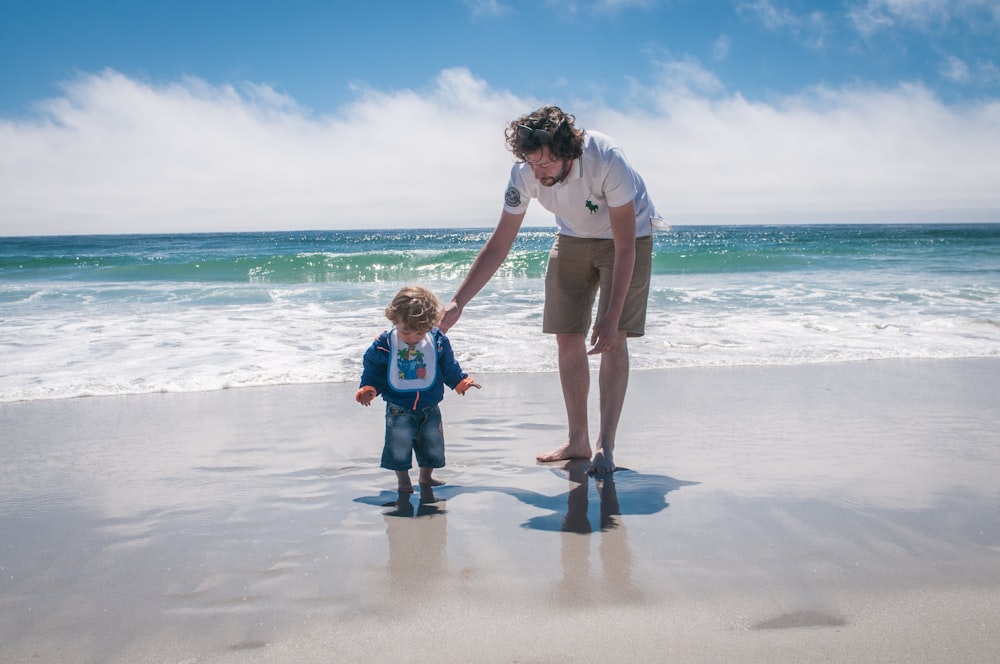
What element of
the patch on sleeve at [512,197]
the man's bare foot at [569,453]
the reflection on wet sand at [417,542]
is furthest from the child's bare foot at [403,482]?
the patch on sleeve at [512,197]

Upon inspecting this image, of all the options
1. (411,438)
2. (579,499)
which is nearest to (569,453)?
(579,499)

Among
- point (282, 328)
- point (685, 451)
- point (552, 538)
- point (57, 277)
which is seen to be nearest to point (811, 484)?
point (685, 451)

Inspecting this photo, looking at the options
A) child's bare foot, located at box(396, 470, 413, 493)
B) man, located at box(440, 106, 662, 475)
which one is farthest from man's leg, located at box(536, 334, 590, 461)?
child's bare foot, located at box(396, 470, 413, 493)

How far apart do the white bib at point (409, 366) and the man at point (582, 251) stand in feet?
0.53

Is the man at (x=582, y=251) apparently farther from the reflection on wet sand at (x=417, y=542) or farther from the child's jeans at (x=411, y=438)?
the reflection on wet sand at (x=417, y=542)

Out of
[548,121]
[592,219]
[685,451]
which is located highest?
[548,121]

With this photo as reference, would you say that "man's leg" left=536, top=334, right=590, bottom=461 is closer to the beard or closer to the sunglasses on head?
the beard

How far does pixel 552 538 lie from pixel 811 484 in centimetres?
119

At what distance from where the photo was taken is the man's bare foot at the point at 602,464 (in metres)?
3.55

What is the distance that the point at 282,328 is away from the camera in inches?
341

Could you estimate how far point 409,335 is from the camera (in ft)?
10.8

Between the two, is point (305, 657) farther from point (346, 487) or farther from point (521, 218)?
point (521, 218)

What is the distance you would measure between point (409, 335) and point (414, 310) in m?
0.13

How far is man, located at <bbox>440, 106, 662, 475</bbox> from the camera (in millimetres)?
3264
